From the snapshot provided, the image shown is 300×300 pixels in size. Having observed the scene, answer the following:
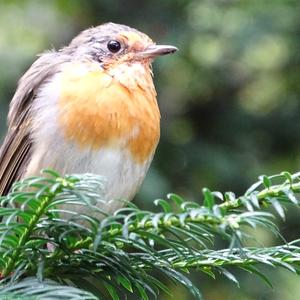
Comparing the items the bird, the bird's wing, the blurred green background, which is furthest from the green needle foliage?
the blurred green background

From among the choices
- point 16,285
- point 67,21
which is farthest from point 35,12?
point 16,285

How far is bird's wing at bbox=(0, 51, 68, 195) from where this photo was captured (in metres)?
3.50

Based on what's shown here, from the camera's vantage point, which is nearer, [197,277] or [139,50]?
[139,50]

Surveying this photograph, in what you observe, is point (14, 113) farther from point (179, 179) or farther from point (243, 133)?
point (243, 133)

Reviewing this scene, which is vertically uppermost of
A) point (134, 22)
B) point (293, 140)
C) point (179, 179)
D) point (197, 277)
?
point (134, 22)

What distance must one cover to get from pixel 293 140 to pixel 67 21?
1.71m

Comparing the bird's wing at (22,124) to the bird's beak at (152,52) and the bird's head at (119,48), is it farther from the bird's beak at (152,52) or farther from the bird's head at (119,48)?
the bird's beak at (152,52)

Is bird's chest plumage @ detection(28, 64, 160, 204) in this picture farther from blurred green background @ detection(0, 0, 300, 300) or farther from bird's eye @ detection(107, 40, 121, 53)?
blurred green background @ detection(0, 0, 300, 300)

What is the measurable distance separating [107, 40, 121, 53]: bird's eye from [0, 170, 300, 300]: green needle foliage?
1515 millimetres

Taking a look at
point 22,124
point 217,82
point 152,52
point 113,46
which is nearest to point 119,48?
point 113,46

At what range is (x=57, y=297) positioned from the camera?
190 cm

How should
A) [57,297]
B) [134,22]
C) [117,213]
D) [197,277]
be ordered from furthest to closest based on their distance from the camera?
[134,22] < [197,277] < [57,297] < [117,213]

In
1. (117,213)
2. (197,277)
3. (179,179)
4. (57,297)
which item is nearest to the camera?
(117,213)

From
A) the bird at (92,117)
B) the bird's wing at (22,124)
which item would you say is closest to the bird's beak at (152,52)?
the bird at (92,117)
